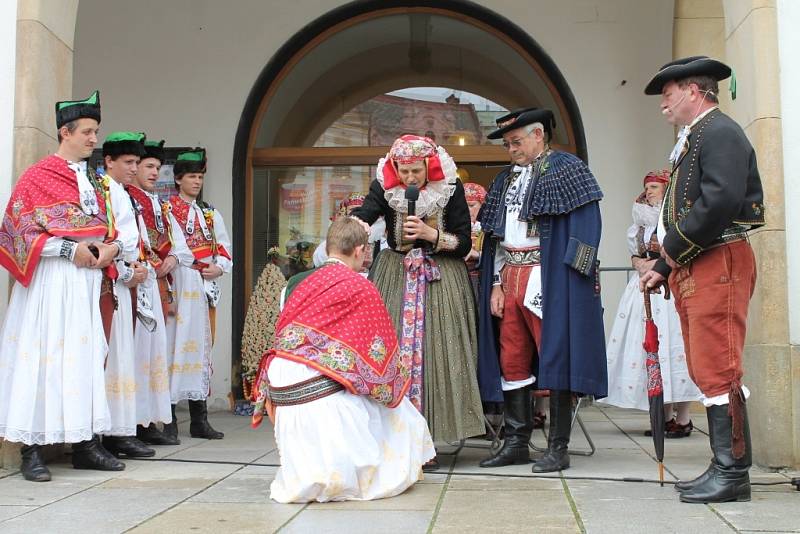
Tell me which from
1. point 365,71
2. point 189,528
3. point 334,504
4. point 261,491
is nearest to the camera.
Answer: point 189,528

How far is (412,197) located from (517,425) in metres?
1.33

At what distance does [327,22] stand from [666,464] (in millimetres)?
5297

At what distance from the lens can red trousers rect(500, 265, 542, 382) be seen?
504cm

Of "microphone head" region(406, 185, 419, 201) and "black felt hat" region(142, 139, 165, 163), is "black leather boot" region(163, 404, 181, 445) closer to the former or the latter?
"black felt hat" region(142, 139, 165, 163)

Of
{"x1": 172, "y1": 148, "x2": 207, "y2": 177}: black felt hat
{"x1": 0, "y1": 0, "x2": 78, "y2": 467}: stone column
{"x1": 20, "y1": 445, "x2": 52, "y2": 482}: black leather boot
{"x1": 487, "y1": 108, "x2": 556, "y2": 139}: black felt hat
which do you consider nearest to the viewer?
{"x1": 20, "y1": 445, "x2": 52, "y2": 482}: black leather boot

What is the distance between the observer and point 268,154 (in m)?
8.77

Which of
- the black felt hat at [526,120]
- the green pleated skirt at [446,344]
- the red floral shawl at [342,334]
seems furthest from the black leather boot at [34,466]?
the black felt hat at [526,120]

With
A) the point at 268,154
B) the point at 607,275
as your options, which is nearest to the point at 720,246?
the point at 607,275

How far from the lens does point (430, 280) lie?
5.11 metres

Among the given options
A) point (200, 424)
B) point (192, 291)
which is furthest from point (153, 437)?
point (192, 291)

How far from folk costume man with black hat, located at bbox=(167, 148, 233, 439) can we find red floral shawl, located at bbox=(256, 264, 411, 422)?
237cm

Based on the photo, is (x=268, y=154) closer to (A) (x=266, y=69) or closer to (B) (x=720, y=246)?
(A) (x=266, y=69)

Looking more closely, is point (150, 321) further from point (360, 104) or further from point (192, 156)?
point (360, 104)

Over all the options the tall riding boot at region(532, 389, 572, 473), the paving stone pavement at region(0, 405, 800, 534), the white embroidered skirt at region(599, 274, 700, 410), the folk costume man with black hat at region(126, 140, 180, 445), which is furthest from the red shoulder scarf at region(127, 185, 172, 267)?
the white embroidered skirt at region(599, 274, 700, 410)
